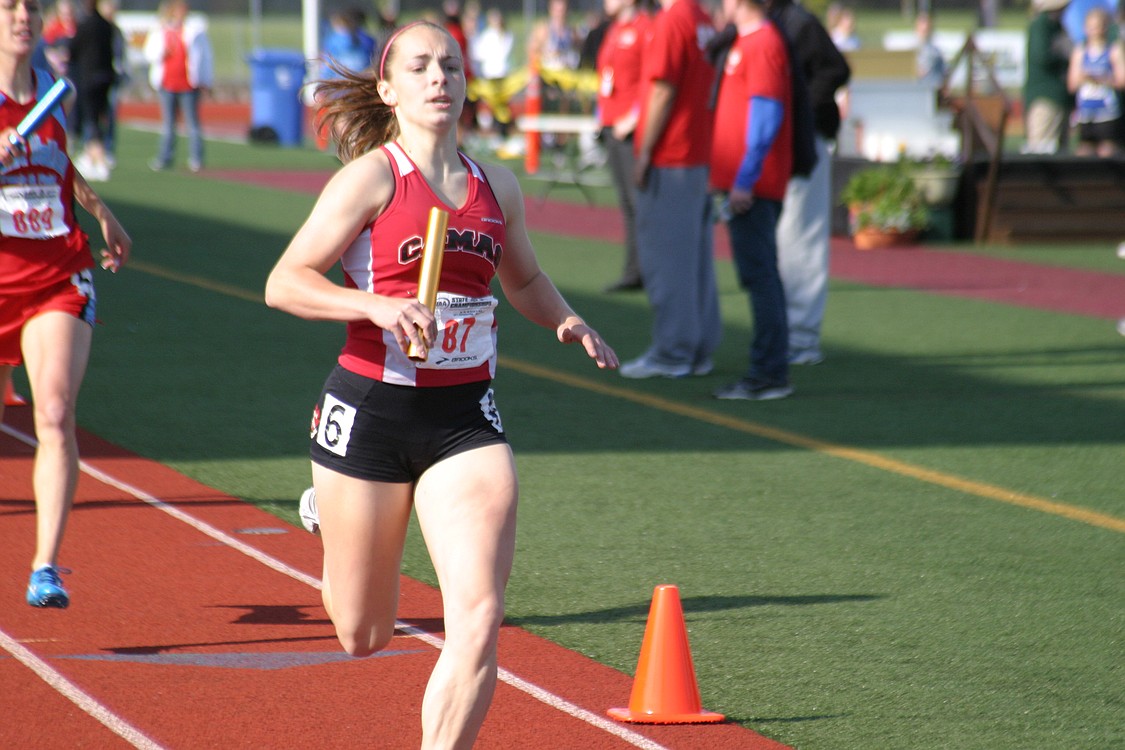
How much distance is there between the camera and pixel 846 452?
8273 millimetres

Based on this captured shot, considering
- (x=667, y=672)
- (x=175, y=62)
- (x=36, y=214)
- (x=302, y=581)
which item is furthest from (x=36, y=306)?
(x=175, y=62)

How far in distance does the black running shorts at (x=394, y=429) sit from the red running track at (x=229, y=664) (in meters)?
0.87

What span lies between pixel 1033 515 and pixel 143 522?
12.3ft

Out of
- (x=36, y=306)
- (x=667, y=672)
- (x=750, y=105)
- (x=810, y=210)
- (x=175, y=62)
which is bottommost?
(x=175, y=62)

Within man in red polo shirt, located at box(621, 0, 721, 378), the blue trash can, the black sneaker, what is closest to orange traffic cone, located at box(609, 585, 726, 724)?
the black sneaker

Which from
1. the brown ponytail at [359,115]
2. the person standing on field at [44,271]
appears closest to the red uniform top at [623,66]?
the person standing on field at [44,271]

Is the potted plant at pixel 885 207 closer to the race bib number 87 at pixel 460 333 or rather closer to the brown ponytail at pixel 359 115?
the brown ponytail at pixel 359 115

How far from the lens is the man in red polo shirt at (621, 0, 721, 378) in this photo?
9.62m

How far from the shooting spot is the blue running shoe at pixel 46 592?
5.26m

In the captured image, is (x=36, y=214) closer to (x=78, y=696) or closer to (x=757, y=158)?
(x=78, y=696)

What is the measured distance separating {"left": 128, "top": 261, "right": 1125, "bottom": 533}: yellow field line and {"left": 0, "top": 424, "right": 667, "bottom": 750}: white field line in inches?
122

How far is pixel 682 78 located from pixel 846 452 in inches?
104

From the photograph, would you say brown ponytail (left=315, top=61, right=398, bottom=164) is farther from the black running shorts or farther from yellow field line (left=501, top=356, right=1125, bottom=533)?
yellow field line (left=501, top=356, right=1125, bottom=533)

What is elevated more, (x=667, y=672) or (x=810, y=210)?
(x=810, y=210)
